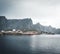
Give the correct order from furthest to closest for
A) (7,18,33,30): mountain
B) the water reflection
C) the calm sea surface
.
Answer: (7,18,33,30): mountain, the water reflection, the calm sea surface

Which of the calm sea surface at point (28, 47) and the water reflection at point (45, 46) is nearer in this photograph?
the calm sea surface at point (28, 47)

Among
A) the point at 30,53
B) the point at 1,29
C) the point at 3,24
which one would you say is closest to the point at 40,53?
the point at 30,53

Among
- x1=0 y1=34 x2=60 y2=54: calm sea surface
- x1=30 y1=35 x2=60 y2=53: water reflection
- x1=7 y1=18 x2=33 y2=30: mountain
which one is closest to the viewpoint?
x1=0 y1=34 x2=60 y2=54: calm sea surface

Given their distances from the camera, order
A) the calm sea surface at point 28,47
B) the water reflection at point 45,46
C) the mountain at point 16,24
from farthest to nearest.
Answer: the mountain at point 16,24 → the water reflection at point 45,46 → the calm sea surface at point 28,47

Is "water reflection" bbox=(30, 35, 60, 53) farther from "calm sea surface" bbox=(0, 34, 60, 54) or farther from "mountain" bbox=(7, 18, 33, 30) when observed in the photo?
"mountain" bbox=(7, 18, 33, 30)

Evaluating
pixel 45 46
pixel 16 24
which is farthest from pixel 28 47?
pixel 16 24

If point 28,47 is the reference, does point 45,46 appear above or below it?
below

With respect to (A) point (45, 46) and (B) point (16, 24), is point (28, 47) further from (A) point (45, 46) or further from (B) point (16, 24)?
(B) point (16, 24)

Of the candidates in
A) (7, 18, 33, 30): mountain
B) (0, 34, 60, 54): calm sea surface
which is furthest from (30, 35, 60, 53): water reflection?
(7, 18, 33, 30): mountain

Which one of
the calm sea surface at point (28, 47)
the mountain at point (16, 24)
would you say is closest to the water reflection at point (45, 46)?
the calm sea surface at point (28, 47)

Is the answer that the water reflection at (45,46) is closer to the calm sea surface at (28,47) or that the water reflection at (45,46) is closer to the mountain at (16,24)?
the calm sea surface at (28,47)

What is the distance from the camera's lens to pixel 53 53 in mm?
28984

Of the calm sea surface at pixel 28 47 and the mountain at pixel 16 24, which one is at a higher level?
A: the mountain at pixel 16 24

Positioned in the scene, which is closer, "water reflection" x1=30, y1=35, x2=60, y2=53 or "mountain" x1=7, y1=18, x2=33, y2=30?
"water reflection" x1=30, y1=35, x2=60, y2=53
